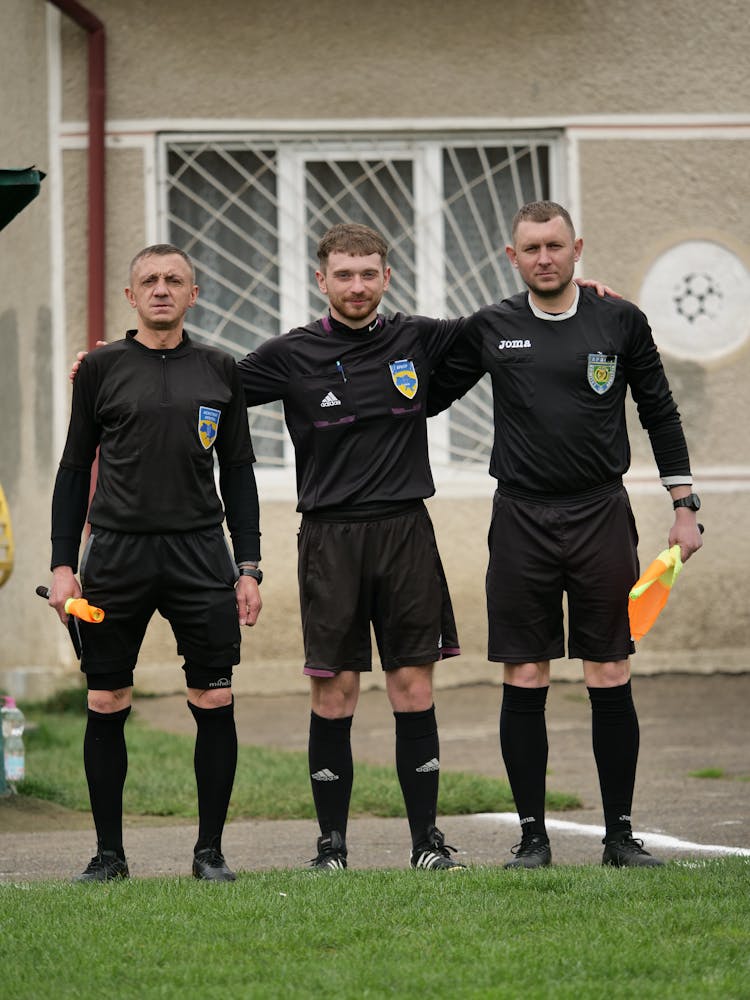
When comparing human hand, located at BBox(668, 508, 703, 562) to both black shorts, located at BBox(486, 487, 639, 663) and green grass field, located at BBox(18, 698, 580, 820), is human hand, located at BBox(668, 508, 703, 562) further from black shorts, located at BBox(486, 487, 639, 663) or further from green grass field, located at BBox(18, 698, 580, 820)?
green grass field, located at BBox(18, 698, 580, 820)

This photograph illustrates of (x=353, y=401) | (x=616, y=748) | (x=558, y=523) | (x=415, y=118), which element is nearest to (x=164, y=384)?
(x=353, y=401)

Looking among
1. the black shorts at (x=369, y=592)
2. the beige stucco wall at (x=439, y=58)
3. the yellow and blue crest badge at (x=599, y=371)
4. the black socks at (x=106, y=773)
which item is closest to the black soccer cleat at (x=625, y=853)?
the black shorts at (x=369, y=592)

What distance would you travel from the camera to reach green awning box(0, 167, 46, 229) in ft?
19.5

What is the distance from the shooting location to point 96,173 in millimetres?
10500

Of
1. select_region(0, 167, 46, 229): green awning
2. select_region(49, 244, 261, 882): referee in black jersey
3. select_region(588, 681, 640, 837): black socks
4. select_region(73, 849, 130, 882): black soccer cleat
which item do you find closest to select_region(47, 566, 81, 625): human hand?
select_region(49, 244, 261, 882): referee in black jersey

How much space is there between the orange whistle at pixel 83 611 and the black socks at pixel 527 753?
1.35 meters

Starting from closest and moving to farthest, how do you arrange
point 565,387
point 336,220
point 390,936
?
1. point 390,936
2. point 565,387
3. point 336,220

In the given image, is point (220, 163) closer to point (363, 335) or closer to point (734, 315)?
point (734, 315)

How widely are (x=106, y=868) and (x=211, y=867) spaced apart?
32 centimetres

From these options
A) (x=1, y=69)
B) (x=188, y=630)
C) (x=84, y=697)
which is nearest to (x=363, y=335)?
(x=188, y=630)

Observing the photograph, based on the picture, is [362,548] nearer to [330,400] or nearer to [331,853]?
[330,400]

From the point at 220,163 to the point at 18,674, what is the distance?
3.54 metres

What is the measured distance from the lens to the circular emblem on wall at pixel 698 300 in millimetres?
10969

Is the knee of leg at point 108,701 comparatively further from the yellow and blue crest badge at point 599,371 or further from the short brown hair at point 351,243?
the yellow and blue crest badge at point 599,371
